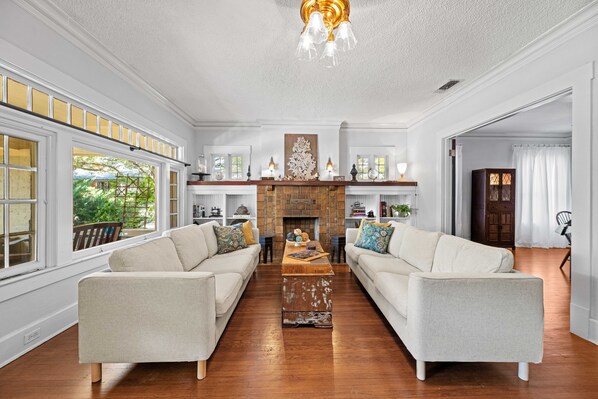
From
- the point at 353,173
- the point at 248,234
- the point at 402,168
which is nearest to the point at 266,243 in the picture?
the point at 248,234

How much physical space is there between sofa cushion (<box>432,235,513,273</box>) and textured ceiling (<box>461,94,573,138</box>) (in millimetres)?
3065

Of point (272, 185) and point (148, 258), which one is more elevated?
A: point (272, 185)

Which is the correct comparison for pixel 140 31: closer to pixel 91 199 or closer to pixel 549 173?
pixel 91 199

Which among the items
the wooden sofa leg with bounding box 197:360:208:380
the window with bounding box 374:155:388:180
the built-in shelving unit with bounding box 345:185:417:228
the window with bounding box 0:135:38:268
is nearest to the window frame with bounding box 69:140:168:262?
the window with bounding box 0:135:38:268

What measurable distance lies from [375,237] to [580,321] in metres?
2.00

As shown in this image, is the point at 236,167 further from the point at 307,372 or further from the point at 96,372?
the point at 307,372

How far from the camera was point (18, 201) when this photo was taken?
2.08m

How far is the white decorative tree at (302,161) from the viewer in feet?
17.4

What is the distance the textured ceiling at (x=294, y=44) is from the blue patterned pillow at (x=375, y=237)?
1978mm

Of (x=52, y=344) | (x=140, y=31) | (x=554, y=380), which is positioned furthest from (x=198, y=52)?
(x=554, y=380)

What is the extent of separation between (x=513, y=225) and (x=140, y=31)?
723cm

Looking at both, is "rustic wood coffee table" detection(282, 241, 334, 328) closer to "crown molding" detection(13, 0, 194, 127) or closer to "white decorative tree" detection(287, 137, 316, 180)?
"crown molding" detection(13, 0, 194, 127)

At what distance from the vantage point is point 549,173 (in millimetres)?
5949

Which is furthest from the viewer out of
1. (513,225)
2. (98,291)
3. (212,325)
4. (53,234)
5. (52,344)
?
(513,225)
